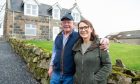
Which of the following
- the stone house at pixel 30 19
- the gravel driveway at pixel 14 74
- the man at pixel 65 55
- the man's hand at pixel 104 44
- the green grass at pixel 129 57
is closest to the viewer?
the man's hand at pixel 104 44

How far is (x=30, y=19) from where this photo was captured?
3272 cm

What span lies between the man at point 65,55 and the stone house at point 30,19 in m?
26.6

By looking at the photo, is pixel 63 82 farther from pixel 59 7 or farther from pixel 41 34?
pixel 59 7

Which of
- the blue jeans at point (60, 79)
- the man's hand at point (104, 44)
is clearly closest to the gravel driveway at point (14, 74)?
the blue jeans at point (60, 79)

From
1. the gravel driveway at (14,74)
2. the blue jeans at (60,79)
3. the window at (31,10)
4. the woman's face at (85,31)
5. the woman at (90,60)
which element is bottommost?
the gravel driveway at (14,74)

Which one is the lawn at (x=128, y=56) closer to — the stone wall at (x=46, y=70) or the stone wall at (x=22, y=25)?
the stone wall at (x=46, y=70)

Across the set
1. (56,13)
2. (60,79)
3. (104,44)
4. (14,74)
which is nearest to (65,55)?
(60,79)

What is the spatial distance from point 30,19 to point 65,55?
95.8 ft

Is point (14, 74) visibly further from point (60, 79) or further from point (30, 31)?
point (30, 31)

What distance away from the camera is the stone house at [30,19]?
1222 inches

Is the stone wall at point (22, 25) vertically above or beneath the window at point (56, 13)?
beneath

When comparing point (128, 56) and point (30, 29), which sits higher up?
point (30, 29)

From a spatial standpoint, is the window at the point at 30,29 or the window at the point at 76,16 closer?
the window at the point at 30,29

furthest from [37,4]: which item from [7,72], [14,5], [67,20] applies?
[67,20]
